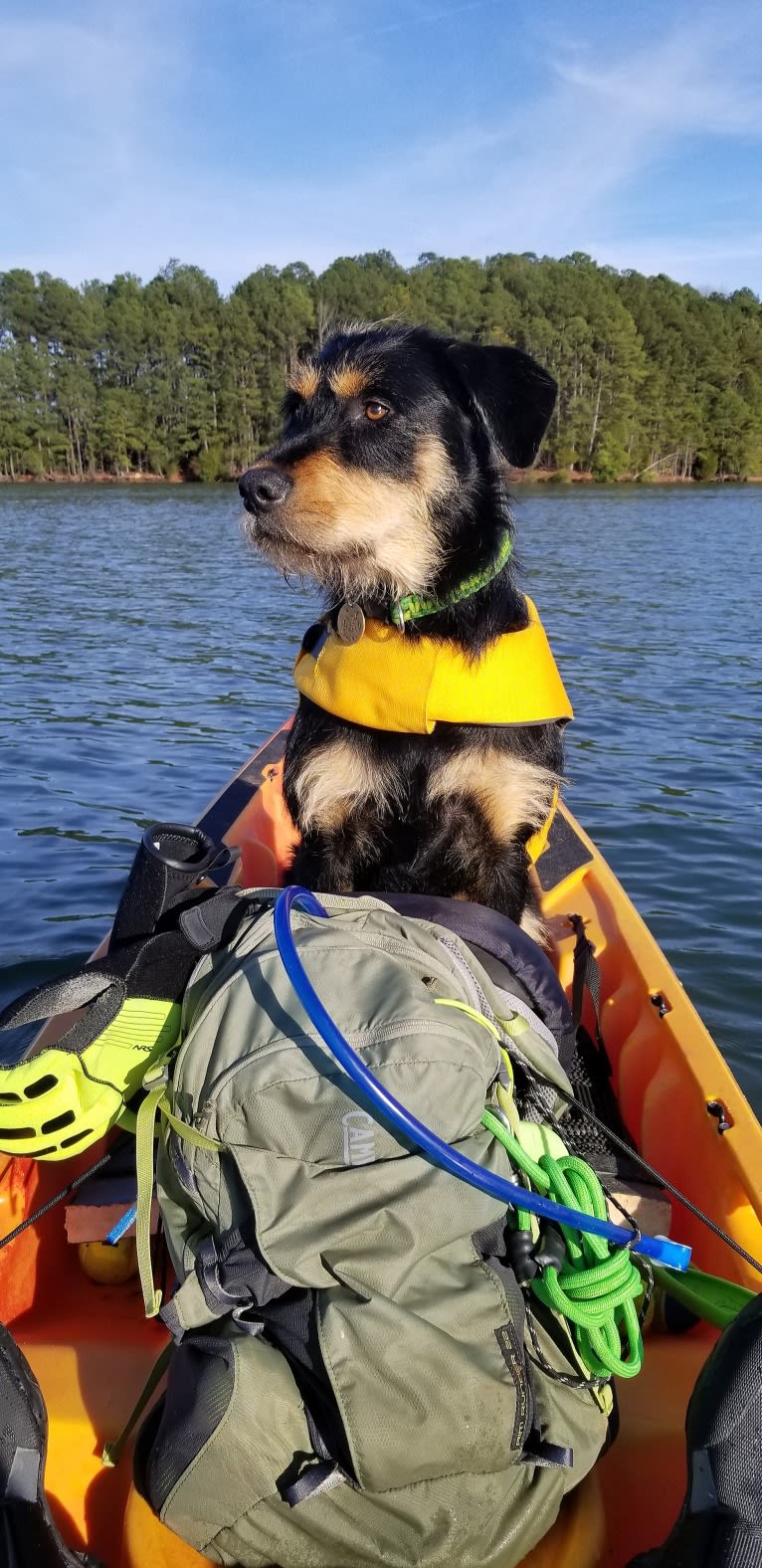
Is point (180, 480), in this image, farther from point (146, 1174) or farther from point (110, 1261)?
point (146, 1174)

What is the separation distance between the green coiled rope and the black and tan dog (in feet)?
4.42

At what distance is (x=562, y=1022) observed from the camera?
2764 millimetres

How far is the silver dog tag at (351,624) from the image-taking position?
3225 mm

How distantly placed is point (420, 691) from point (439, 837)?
479 millimetres

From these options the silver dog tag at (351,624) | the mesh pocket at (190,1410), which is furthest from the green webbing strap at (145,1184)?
the silver dog tag at (351,624)

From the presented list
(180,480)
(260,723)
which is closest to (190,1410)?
(260,723)

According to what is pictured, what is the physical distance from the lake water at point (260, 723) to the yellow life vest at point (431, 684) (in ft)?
1.53

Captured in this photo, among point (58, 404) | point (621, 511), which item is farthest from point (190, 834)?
point (58, 404)

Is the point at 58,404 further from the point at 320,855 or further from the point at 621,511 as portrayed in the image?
the point at 320,855

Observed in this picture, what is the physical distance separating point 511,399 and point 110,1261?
2.74m

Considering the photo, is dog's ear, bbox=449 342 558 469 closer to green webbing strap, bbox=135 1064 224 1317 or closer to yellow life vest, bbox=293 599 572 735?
yellow life vest, bbox=293 599 572 735

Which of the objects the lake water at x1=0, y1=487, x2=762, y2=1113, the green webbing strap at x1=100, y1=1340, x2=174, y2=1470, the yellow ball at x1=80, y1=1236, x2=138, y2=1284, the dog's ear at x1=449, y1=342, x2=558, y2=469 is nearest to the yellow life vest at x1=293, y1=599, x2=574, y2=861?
the lake water at x1=0, y1=487, x2=762, y2=1113

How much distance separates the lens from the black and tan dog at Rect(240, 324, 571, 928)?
10.0 ft

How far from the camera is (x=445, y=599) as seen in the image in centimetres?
313
